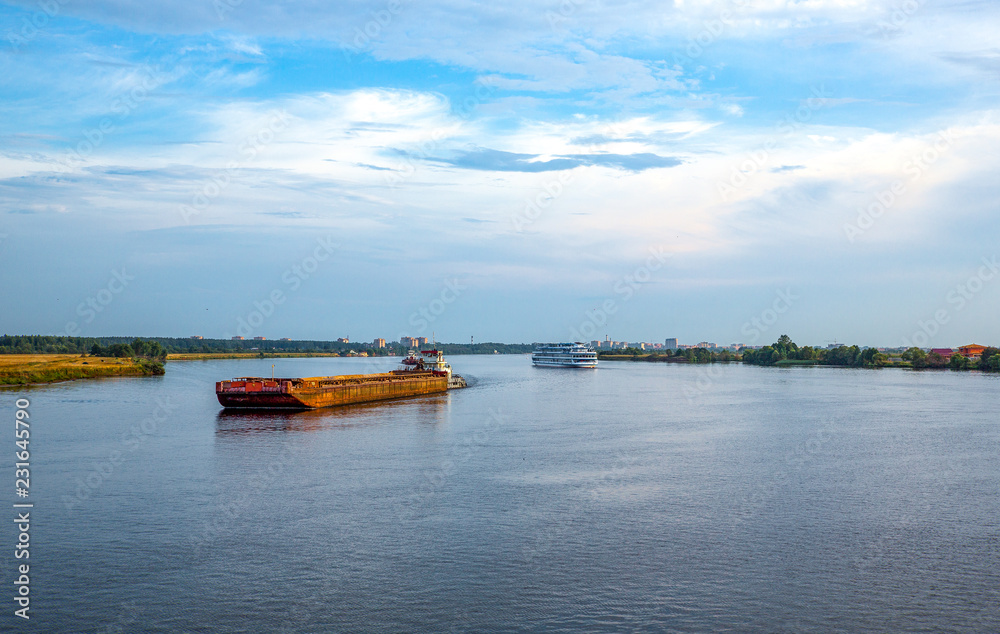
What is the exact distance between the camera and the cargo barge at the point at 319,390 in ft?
198

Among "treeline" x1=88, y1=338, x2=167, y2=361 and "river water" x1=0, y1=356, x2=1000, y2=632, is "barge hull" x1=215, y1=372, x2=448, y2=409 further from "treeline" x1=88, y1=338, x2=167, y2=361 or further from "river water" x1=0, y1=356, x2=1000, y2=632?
"treeline" x1=88, y1=338, x2=167, y2=361

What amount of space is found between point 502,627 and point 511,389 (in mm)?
79733

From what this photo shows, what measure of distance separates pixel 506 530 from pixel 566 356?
15547 cm

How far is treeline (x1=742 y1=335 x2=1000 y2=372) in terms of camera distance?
160875 millimetres

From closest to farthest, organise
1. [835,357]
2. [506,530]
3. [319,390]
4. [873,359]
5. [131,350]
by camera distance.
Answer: [506,530]
[319,390]
[131,350]
[873,359]
[835,357]

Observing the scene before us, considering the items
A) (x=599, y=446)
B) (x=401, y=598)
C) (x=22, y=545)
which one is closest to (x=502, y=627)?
(x=401, y=598)

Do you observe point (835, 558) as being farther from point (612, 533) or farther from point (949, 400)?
point (949, 400)

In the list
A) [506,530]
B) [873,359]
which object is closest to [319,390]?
[506,530]

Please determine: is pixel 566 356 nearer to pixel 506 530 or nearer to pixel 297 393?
pixel 297 393

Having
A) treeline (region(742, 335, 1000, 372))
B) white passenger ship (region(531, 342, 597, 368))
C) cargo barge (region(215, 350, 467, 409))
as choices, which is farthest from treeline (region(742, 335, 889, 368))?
cargo barge (region(215, 350, 467, 409))

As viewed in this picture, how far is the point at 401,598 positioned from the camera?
1742 cm

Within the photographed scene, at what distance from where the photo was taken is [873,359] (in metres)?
172

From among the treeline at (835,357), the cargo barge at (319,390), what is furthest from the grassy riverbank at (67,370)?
the treeline at (835,357)

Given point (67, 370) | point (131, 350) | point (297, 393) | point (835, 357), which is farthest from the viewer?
point (835, 357)
